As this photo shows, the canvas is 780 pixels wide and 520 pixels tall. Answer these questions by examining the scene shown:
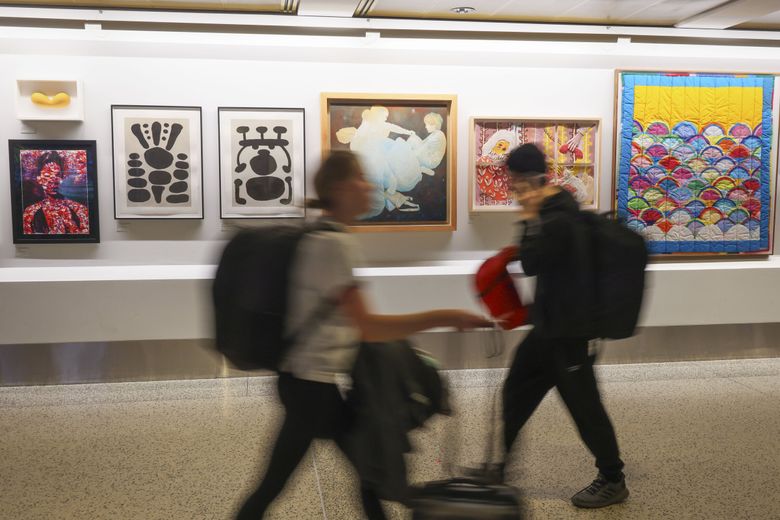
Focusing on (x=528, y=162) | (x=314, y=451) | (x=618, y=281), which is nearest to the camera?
(x=618, y=281)

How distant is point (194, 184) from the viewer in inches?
222

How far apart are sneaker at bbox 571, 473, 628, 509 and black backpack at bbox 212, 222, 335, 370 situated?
1.99 metres

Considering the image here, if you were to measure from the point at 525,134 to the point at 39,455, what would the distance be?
170 inches

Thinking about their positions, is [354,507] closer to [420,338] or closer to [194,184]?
[420,338]

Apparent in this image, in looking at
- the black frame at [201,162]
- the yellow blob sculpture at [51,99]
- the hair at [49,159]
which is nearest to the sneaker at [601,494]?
the black frame at [201,162]

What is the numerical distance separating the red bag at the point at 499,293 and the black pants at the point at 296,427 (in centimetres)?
95

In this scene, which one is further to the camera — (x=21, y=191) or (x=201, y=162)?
(x=201, y=162)

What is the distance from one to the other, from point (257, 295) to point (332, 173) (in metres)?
0.45

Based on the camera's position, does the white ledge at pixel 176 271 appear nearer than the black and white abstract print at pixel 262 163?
Yes

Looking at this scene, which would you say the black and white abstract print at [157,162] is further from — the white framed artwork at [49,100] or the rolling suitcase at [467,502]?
the rolling suitcase at [467,502]

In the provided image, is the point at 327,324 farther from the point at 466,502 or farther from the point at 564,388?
the point at 564,388

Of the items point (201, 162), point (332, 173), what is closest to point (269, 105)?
point (201, 162)

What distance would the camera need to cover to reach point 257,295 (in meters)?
2.11

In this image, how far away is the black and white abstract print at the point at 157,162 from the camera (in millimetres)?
5547
